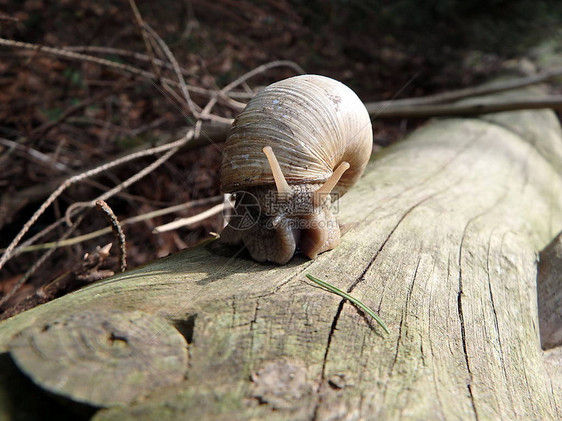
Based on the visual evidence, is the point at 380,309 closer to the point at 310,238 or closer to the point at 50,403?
the point at 310,238

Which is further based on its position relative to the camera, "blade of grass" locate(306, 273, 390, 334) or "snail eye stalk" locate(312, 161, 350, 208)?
"snail eye stalk" locate(312, 161, 350, 208)

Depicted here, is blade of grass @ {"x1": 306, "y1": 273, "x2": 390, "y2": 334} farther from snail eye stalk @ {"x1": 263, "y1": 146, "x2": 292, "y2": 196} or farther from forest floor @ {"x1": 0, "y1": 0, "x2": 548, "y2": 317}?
forest floor @ {"x1": 0, "y1": 0, "x2": 548, "y2": 317}

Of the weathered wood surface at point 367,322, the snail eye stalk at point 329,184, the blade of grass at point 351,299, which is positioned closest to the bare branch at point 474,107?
the weathered wood surface at point 367,322

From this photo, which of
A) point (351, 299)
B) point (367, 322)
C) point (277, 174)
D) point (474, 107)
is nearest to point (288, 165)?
point (277, 174)

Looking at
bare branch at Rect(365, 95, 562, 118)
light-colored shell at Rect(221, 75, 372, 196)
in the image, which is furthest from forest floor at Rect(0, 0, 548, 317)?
light-colored shell at Rect(221, 75, 372, 196)

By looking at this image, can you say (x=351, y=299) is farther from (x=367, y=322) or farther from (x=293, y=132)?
(x=293, y=132)

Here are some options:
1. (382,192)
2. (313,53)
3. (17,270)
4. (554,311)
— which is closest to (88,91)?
(17,270)

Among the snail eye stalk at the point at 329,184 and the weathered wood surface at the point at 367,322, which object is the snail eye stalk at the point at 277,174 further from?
the weathered wood surface at the point at 367,322
